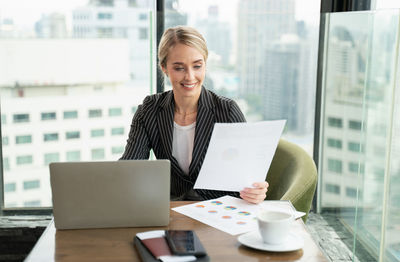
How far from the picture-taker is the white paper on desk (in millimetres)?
1582

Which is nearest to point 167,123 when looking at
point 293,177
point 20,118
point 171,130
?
point 171,130

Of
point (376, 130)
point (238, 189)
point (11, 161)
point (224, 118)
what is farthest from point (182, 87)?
point (11, 161)

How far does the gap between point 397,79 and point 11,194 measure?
2.66m

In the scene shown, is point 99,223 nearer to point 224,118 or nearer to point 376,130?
point 224,118

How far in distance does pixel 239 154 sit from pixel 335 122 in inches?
73.1

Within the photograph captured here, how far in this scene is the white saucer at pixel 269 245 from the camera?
1.25 m

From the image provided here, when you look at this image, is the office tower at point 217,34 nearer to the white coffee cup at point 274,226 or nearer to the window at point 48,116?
the window at point 48,116

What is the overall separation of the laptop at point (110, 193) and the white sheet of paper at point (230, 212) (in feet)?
0.50

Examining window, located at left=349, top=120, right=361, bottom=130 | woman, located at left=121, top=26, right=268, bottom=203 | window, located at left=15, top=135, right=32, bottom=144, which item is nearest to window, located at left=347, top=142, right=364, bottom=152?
window, located at left=349, top=120, right=361, bottom=130

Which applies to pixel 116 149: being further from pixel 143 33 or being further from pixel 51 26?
pixel 51 26

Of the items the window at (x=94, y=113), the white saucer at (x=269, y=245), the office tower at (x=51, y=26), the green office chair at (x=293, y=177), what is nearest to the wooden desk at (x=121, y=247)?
the white saucer at (x=269, y=245)

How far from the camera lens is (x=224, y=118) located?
2.13 meters

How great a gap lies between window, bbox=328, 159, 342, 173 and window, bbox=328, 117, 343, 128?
237mm

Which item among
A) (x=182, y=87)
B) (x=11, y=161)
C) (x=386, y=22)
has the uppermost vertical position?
(x=386, y=22)
